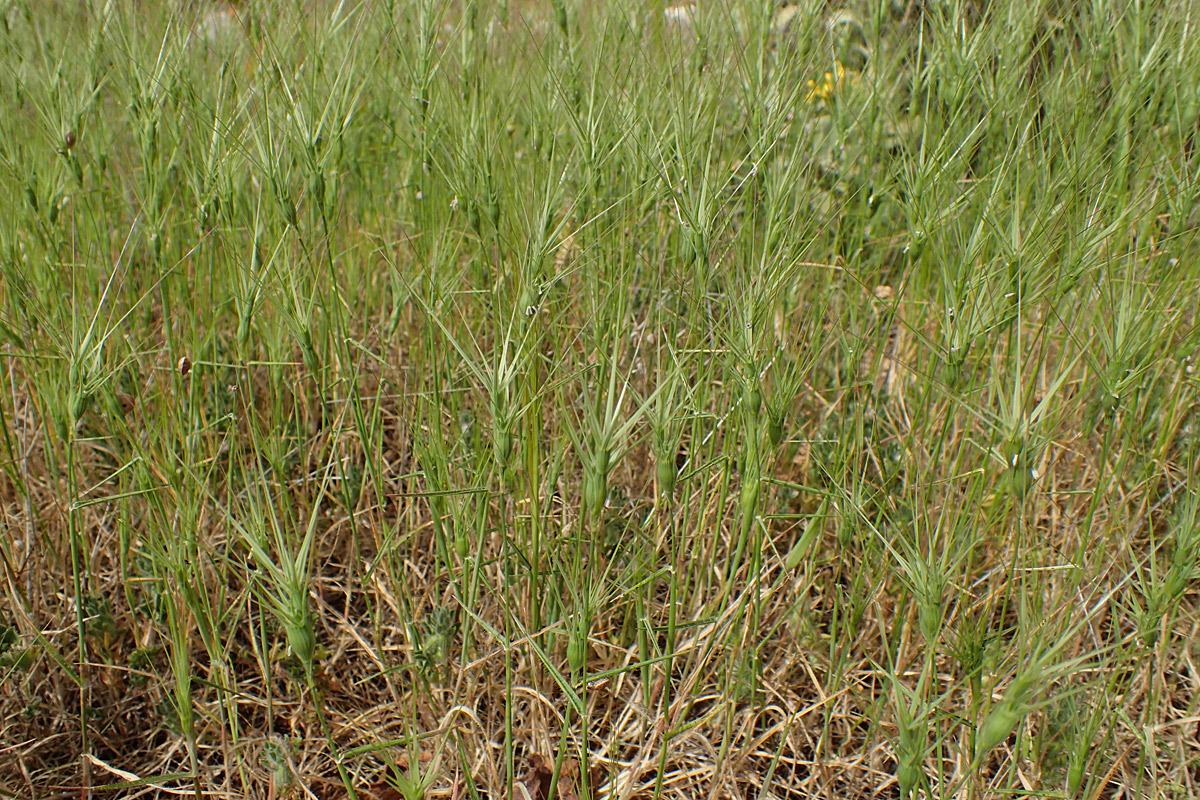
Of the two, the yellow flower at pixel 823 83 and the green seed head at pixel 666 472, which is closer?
the green seed head at pixel 666 472

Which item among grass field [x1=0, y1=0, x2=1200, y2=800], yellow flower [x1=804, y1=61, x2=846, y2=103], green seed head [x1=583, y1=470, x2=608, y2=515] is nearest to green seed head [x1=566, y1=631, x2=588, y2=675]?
grass field [x1=0, y1=0, x2=1200, y2=800]

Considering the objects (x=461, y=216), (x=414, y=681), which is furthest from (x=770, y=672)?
(x=461, y=216)

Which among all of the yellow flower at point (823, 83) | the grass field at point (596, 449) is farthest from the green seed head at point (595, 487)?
the yellow flower at point (823, 83)

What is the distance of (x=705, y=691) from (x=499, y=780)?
0.33 m

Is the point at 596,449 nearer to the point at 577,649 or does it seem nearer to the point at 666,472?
the point at 666,472

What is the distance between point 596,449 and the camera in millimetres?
897

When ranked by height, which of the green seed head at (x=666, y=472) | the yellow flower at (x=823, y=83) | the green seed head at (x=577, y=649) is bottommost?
the green seed head at (x=577, y=649)

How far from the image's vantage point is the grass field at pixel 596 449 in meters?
1.04

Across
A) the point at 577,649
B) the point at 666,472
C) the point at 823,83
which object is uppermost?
the point at 823,83

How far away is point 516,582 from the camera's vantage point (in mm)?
1308

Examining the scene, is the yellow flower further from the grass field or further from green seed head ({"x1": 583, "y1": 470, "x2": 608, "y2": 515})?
green seed head ({"x1": 583, "y1": 470, "x2": 608, "y2": 515})

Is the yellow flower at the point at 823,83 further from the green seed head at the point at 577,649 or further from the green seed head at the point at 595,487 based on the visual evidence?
the green seed head at the point at 577,649

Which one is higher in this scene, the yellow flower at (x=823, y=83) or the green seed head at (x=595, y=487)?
the yellow flower at (x=823, y=83)

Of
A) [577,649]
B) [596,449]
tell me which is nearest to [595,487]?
[596,449]
